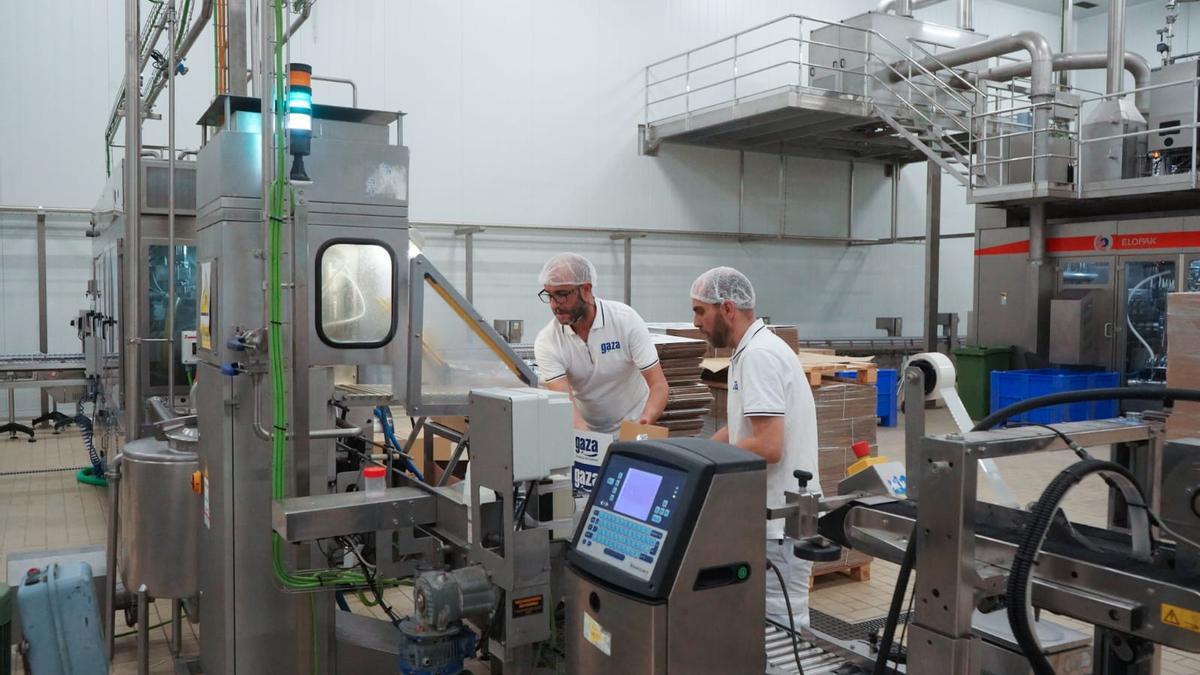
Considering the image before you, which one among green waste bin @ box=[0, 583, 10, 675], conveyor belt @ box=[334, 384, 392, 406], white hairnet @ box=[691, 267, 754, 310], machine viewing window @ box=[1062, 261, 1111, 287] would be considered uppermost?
machine viewing window @ box=[1062, 261, 1111, 287]

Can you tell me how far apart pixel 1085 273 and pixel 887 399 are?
2.44m

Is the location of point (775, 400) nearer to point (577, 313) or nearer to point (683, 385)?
point (577, 313)

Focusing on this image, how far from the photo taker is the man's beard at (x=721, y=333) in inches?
117

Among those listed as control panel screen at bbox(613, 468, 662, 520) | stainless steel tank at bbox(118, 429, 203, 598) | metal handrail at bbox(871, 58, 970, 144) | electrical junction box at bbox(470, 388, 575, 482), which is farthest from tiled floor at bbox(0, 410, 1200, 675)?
metal handrail at bbox(871, 58, 970, 144)

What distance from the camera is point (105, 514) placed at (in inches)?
229

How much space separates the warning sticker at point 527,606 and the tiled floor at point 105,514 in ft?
5.83

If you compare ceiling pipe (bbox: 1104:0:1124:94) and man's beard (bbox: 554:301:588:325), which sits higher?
ceiling pipe (bbox: 1104:0:1124:94)

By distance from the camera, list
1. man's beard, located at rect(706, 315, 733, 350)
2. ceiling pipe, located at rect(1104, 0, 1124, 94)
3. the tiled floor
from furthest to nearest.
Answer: ceiling pipe, located at rect(1104, 0, 1124, 94)
the tiled floor
man's beard, located at rect(706, 315, 733, 350)

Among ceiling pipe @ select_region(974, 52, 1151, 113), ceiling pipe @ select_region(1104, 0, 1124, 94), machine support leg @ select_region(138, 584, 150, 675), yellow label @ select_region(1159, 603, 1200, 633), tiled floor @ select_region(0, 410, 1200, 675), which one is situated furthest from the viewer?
ceiling pipe @ select_region(974, 52, 1151, 113)

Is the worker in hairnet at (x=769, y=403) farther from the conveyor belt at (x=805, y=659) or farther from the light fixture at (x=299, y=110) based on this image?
the light fixture at (x=299, y=110)

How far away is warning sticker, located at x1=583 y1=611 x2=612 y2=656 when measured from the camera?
62.9 inches

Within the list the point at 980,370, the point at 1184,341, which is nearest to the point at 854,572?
the point at 1184,341

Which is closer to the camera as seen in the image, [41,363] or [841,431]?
[841,431]

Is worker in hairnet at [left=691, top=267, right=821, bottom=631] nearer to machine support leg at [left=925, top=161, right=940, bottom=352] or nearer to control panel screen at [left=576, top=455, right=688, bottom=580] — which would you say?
control panel screen at [left=576, top=455, right=688, bottom=580]
